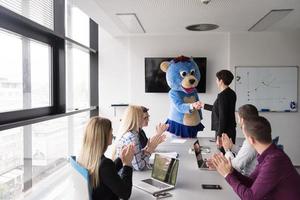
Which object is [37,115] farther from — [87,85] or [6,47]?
[87,85]

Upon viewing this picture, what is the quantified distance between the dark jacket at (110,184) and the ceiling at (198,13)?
7.11ft

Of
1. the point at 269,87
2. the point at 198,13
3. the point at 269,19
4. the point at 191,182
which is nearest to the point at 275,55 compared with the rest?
the point at 269,87

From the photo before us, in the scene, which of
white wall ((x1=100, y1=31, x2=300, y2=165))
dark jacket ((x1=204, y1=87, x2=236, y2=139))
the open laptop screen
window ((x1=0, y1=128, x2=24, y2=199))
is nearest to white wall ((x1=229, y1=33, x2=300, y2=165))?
white wall ((x1=100, y1=31, x2=300, y2=165))

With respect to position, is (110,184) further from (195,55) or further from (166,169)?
(195,55)

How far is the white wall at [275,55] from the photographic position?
5027 millimetres

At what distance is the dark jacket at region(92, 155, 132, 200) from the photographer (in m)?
1.64

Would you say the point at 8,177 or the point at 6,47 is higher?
the point at 6,47

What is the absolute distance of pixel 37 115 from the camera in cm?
318

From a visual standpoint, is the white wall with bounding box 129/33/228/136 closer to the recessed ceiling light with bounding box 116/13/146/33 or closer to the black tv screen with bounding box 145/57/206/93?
the black tv screen with bounding box 145/57/206/93

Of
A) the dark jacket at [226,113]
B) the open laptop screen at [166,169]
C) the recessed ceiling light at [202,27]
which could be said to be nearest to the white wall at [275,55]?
the recessed ceiling light at [202,27]

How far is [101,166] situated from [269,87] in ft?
13.5

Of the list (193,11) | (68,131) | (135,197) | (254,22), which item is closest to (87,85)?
(68,131)

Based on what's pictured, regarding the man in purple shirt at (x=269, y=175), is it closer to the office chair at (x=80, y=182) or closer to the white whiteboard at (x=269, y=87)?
the office chair at (x=80, y=182)

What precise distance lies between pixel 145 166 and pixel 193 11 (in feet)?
7.22
